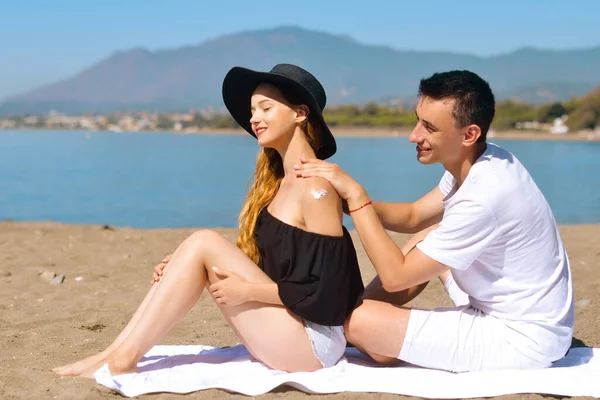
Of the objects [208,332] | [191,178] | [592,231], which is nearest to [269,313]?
[208,332]

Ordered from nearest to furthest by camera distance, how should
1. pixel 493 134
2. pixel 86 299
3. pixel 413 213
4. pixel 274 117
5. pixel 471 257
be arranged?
pixel 471 257 → pixel 274 117 → pixel 413 213 → pixel 86 299 → pixel 493 134

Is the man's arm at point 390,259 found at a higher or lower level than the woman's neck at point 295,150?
lower

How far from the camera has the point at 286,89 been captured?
11.3ft

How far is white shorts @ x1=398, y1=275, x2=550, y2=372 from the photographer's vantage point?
10.7 ft

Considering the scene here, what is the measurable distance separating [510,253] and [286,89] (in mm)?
1183

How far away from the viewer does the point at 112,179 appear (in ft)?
95.0

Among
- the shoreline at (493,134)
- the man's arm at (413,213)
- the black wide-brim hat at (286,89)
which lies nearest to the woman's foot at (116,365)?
the black wide-brim hat at (286,89)

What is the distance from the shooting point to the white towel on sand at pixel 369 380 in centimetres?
323

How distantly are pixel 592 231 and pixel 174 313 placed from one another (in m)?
6.91

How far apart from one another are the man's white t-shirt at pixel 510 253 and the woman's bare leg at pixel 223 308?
69 cm

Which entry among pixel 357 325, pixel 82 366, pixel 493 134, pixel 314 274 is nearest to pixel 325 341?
pixel 357 325

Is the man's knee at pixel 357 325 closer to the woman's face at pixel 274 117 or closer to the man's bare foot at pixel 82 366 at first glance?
the woman's face at pixel 274 117

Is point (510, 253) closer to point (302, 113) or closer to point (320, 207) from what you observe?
point (320, 207)

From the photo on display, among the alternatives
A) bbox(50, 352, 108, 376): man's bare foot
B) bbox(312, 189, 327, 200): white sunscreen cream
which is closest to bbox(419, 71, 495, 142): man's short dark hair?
bbox(312, 189, 327, 200): white sunscreen cream
